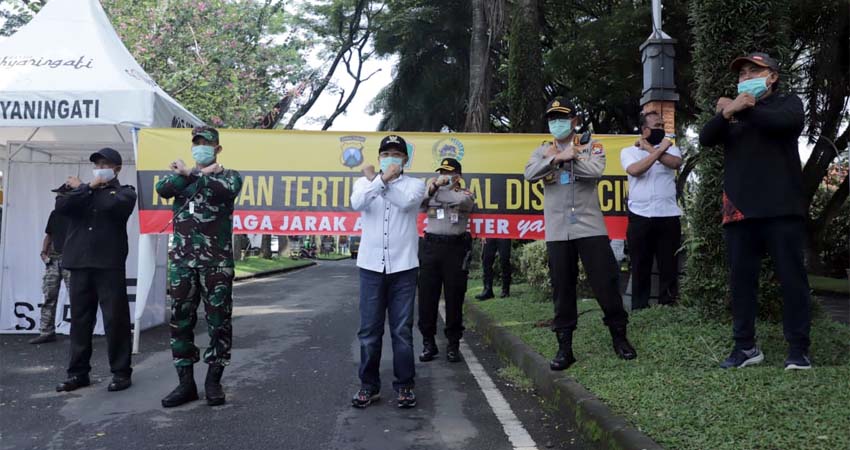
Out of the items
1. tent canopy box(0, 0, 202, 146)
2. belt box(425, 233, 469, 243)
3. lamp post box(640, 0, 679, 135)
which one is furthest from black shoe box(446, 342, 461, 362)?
tent canopy box(0, 0, 202, 146)

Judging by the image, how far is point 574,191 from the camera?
15.6ft

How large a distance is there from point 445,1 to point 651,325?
62.6 feet

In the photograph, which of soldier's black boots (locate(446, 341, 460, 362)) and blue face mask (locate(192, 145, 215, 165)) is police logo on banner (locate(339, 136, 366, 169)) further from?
blue face mask (locate(192, 145, 215, 165))

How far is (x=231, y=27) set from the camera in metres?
18.9

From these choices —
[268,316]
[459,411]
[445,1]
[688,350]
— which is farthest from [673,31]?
[459,411]

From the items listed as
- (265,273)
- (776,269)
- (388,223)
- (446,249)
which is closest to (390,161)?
(388,223)

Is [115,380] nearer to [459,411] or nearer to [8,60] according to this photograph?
[459,411]

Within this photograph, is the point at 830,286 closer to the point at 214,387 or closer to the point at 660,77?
the point at 660,77

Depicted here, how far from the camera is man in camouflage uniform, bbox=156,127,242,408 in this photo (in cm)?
452

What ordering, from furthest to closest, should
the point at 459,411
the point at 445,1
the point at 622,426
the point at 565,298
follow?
the point at 445,1 → the point at 565,298 → the point at 459,411 → the point at 622,426

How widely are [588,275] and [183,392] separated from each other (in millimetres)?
3022

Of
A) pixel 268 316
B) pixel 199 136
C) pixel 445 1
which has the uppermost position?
pixel 445 1

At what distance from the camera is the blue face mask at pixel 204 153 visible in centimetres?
470

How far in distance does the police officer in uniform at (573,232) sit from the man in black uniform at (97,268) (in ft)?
10.8
